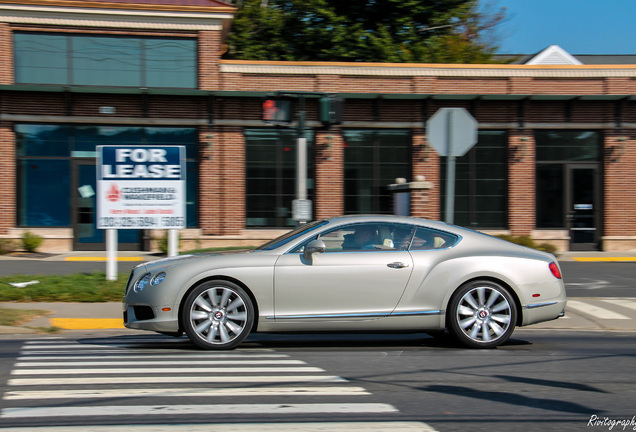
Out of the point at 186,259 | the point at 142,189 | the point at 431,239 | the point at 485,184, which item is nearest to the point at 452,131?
the point at 431,239

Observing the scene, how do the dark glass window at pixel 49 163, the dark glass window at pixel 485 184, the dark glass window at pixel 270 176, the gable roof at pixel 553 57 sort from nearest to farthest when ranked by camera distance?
the dark glass window at pixel 49 163
the dark glass window at pixel 270 176
the dark glass window at pixel 485 184
the gable roof at pixel 553 57

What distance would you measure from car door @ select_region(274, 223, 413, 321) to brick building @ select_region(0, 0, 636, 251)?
13.4 meters

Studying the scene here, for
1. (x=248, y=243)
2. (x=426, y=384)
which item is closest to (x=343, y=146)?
(x=248, y=243)

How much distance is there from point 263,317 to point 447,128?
14.0ft

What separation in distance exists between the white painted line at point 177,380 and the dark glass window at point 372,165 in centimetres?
1550

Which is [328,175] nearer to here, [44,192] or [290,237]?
[44,192]

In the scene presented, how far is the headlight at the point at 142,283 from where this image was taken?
24.8 feet

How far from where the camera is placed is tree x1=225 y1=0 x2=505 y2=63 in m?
27.0

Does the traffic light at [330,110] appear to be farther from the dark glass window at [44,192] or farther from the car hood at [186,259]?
the dark glass window at [44,192]

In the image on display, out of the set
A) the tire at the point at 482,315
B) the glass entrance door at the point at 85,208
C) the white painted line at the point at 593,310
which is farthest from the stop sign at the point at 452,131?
the glass entrance door at the point at 85,208

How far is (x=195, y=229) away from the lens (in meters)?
20.9

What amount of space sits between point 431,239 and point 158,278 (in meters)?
2.99

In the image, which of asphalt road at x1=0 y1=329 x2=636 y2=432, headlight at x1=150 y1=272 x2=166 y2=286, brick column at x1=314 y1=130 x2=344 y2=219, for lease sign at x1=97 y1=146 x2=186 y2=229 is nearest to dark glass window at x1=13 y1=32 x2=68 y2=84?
brick column at x1=314 y1=130 x2=344 y2=219

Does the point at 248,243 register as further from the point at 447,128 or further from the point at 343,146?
the point at 447,128
